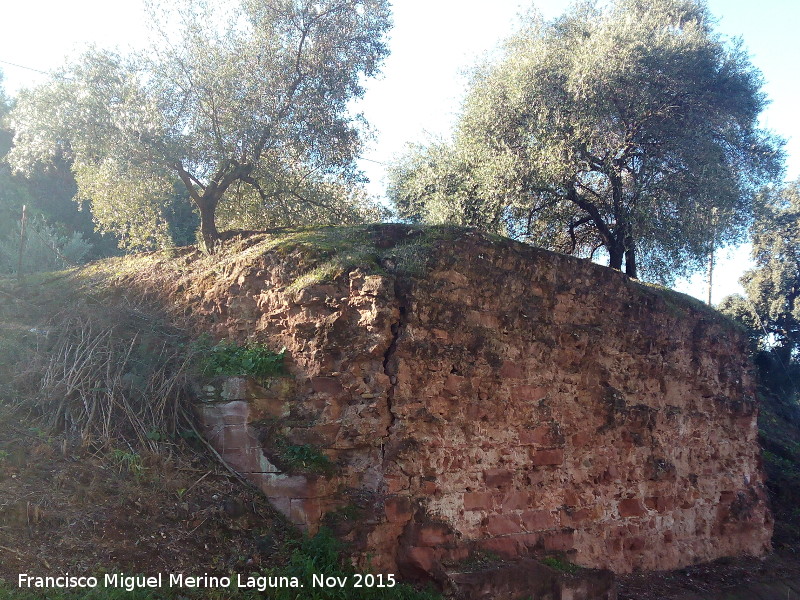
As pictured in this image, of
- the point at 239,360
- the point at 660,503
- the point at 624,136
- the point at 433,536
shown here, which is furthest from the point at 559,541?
the point at 624,136

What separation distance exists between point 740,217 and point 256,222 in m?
9.18

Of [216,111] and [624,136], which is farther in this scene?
[624,136]

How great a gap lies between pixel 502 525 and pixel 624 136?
8028 mm

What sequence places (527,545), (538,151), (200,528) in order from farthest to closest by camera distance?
1. (538,151)
2. (527,545)
3. (200,528)

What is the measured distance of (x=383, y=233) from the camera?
8.61 metres

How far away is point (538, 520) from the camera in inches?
332

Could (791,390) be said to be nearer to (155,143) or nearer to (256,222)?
(256,222)

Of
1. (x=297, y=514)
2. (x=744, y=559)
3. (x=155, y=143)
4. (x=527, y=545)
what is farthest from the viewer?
(x=744, y=559)

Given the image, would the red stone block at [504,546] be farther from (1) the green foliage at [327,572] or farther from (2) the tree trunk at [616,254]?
(2) the tree trunk at [616,254]

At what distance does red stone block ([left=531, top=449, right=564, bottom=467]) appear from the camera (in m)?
8.62

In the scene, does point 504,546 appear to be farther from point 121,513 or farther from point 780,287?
point 780,287

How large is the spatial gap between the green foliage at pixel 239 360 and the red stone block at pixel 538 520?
3.36 meters

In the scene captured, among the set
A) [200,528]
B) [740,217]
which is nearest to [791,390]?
[740,217]

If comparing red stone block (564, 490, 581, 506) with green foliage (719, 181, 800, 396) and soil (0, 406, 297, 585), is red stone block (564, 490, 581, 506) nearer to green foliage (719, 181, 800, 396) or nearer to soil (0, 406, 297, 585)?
soil (0, 406, 297, 585)
